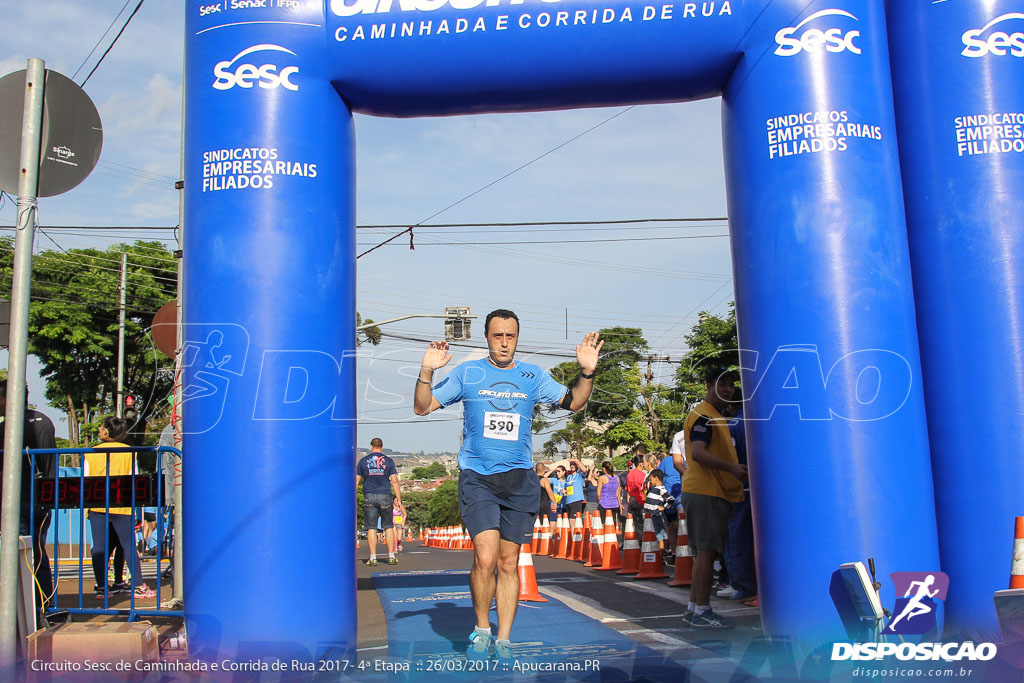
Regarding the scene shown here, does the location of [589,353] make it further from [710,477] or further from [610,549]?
[610,549]

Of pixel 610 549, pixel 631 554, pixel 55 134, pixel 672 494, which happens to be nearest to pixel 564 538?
pixel 610 549

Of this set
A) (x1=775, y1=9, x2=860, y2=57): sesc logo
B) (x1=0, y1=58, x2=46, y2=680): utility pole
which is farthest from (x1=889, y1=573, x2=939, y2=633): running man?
(x1=0, y1=58, x2=46, y2=680): utility pole

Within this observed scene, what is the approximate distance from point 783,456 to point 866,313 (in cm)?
93

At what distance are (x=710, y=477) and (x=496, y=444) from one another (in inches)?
78.6

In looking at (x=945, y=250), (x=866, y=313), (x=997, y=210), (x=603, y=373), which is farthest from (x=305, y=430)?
(x=603, y=373)

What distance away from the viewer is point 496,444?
496cm

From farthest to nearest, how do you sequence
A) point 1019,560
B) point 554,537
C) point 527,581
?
1. point 554,537
2. point 527,581
3. point 1019,560

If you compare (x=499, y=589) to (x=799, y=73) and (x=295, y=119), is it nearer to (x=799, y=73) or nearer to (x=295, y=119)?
(x=295, y=119)

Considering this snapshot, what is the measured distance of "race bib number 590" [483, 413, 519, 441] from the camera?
4.98 m

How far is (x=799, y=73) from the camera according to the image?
5.13m

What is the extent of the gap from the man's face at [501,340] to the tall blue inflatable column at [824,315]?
54.9 inches

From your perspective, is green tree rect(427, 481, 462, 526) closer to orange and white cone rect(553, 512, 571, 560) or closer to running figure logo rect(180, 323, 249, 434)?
orange and white cone rect(553, 512, 571, 560)

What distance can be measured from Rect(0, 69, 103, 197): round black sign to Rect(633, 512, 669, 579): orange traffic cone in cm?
667

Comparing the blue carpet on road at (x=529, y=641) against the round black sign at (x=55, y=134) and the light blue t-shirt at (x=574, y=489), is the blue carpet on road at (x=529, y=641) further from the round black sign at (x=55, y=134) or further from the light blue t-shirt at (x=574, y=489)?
the light blue t-shirt at (x=574, y=489)
